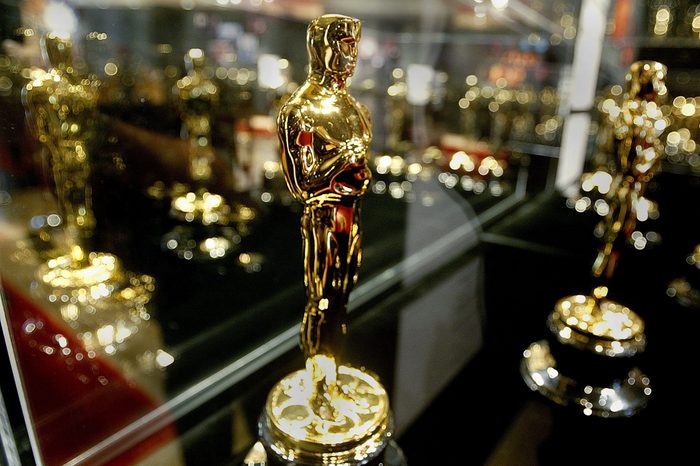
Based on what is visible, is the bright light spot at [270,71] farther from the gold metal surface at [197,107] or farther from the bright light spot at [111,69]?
the bright light spot at [111,69]

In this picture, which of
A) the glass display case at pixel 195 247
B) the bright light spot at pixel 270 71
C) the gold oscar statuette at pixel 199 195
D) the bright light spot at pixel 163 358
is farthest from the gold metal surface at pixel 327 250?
the bright light spot at pixel 270 71

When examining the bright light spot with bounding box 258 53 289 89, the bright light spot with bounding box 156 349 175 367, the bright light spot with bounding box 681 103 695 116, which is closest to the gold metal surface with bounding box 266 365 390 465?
the bright light spot with bounding box 156 349 175 367

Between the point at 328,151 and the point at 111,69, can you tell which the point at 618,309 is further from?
the point at 111,69

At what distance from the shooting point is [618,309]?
1.06 meters

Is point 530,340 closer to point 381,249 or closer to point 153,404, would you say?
point 381,249

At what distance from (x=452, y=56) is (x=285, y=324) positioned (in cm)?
160

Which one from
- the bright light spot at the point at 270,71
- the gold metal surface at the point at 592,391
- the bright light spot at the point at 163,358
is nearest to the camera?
the gold metal surface at the point at 592,391

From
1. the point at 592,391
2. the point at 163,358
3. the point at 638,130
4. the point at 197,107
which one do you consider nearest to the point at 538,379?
the point at 592,391

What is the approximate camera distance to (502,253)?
179 centimetres

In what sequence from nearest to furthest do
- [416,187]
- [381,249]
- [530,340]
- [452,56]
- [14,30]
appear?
1. [14,30]
2. [530,340]
3. [381,249]
4. [416,187]
5. [452,56]

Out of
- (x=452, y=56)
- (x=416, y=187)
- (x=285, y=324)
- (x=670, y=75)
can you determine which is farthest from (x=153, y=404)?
(x=670, y=75)

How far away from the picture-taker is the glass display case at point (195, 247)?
80 cm

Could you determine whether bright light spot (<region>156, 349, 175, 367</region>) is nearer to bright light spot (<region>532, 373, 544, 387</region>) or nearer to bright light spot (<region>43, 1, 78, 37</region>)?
bright light spot (<region>43, 1, 78, 37</region>)

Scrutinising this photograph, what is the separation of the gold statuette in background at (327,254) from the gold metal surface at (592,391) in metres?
0.38
